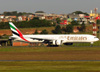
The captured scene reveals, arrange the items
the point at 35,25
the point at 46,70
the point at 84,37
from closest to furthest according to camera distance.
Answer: the point at 46,70, the point at 84,37, the point at 35,25

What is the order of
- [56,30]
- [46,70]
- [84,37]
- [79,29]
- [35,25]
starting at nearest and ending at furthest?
1. [46,70]
2. [84,37]
3. [56,30]
4. [79,29]
5. [35,25]

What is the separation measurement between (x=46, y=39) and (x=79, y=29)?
93.3 meters

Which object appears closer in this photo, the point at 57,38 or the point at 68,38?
the point at 68,38

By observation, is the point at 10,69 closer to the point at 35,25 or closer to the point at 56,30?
the point at 56,30

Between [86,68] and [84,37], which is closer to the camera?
[86,68]

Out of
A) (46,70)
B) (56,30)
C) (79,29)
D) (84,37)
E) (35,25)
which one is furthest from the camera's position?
(35,25)

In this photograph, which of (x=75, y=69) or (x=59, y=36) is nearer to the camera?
(x=75, y=69)

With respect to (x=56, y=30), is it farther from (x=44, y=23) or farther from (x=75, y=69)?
(x=75, y=69)

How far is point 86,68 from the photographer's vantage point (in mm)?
37781

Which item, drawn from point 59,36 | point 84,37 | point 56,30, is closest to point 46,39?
point 59,36

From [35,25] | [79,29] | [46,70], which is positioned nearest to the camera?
[46,70]

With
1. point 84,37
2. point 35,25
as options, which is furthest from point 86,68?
point 35,25

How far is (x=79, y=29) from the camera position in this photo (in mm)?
186375

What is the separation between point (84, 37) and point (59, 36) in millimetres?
8432
